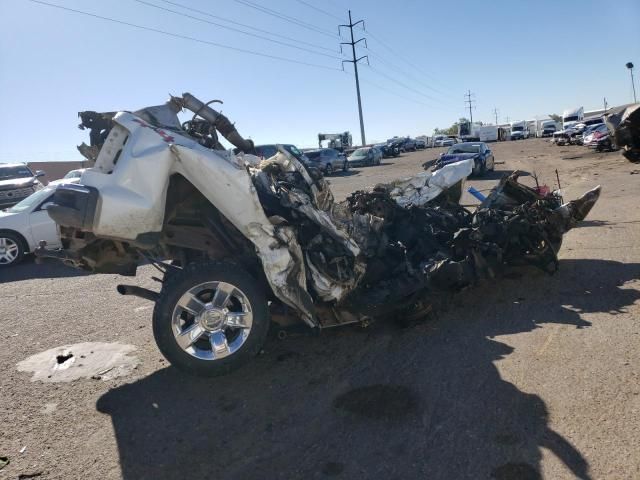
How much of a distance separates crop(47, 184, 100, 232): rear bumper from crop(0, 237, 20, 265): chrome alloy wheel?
7241 mm

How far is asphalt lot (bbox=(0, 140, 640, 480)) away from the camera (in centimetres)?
281

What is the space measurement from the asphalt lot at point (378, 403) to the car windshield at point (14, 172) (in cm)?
1541

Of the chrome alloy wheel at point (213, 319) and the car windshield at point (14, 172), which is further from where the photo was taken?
the car windshield at point (14, 172)

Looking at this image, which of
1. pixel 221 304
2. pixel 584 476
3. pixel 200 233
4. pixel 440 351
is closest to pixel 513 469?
pixel 584 476

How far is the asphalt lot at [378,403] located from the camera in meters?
2.81

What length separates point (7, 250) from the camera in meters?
9.73

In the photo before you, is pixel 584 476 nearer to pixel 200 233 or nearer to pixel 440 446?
pixel 440 446

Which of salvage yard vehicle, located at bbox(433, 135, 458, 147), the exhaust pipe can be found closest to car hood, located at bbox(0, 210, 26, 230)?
the exhaust pipe

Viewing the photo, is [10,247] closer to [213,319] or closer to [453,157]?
[213,319]

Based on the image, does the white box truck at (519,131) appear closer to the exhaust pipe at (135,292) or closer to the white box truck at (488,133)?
the white box truck at (488,133)

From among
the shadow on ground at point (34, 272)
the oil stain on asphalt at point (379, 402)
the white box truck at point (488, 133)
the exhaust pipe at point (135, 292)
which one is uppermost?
the white box truck at point (488, 133)

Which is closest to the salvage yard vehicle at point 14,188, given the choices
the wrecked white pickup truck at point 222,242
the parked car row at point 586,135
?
the wrecked white pickup truck at point 222,242

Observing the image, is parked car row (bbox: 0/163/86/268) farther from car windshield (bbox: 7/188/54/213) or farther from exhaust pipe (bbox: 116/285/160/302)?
exhaust pipe (bbox: 116/285/160/302)

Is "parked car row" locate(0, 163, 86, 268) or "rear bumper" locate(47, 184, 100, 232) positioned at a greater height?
"rear bumper" locate(47, 184, 100, 232)
